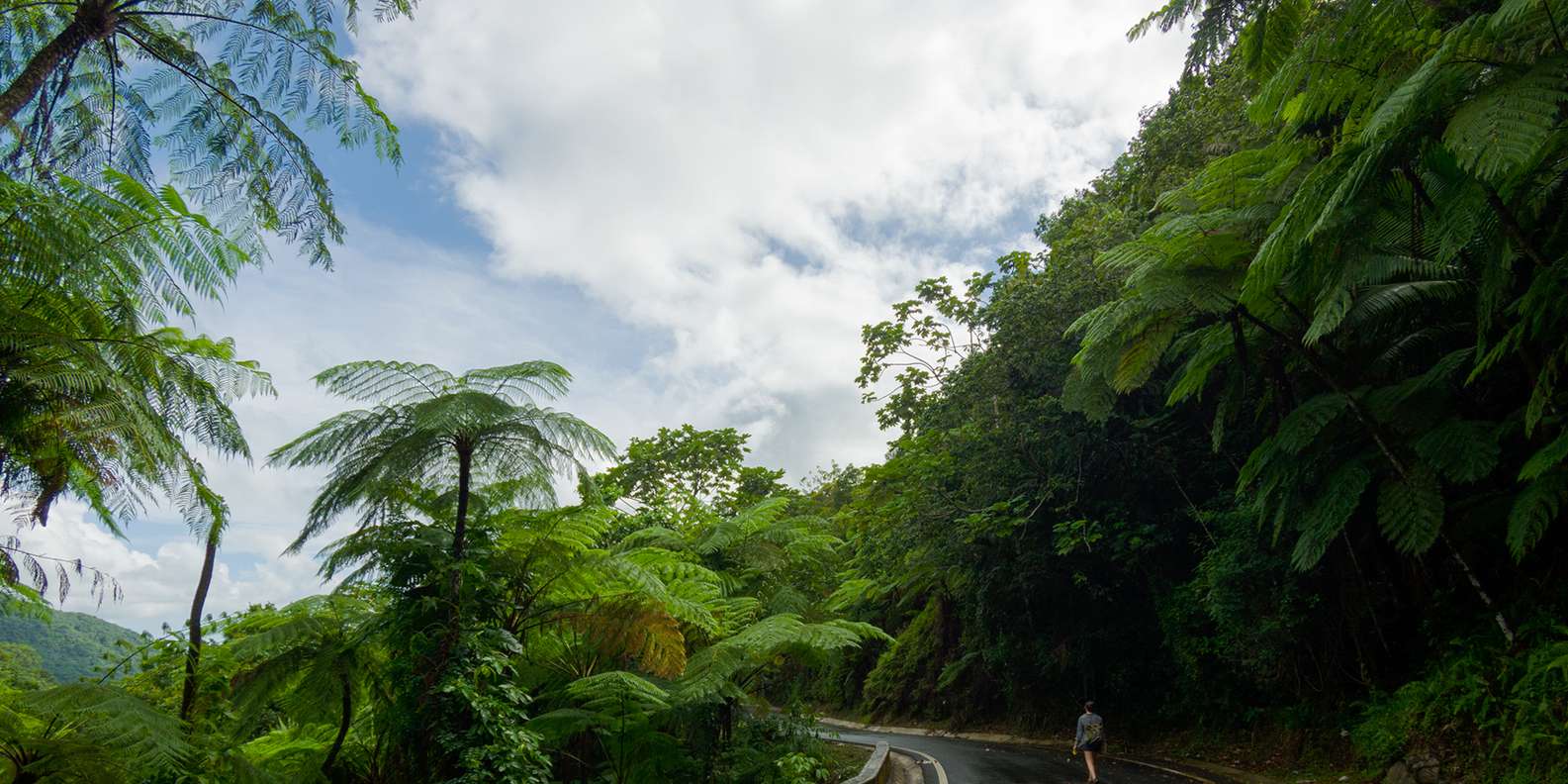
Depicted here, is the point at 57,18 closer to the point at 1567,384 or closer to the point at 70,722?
the point at 70,722

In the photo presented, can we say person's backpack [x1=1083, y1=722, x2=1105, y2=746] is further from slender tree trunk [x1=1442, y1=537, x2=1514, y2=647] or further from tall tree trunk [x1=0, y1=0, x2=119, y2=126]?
tall tree trunk [x1=0, y1=0, x2=119, y2=126]

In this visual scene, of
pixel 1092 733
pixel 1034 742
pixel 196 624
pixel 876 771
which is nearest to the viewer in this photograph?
pixel 196 624

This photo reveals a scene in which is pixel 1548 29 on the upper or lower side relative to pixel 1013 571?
upper

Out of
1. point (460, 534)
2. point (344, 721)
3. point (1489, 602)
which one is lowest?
point (344, 721)

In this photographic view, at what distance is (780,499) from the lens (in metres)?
10.5

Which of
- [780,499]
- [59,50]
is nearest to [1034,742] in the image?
[780,499]

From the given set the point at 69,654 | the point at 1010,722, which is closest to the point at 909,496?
the point at 1010,722

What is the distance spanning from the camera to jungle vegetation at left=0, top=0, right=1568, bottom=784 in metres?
4.43

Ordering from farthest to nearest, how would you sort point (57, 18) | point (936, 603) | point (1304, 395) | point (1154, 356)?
point (936, 603)
point (1304, 395)
point (1154, 356)
point (57, 18)

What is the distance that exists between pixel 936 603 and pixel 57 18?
20.6 meters

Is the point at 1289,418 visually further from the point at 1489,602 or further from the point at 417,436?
the point at 417,436

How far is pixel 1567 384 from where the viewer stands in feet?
23.1

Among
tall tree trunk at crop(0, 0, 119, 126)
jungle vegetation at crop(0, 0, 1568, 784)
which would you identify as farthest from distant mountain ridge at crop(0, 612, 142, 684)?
tall tree trunk at crop(0, 0, 119, 126)

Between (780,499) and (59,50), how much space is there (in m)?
8.05
